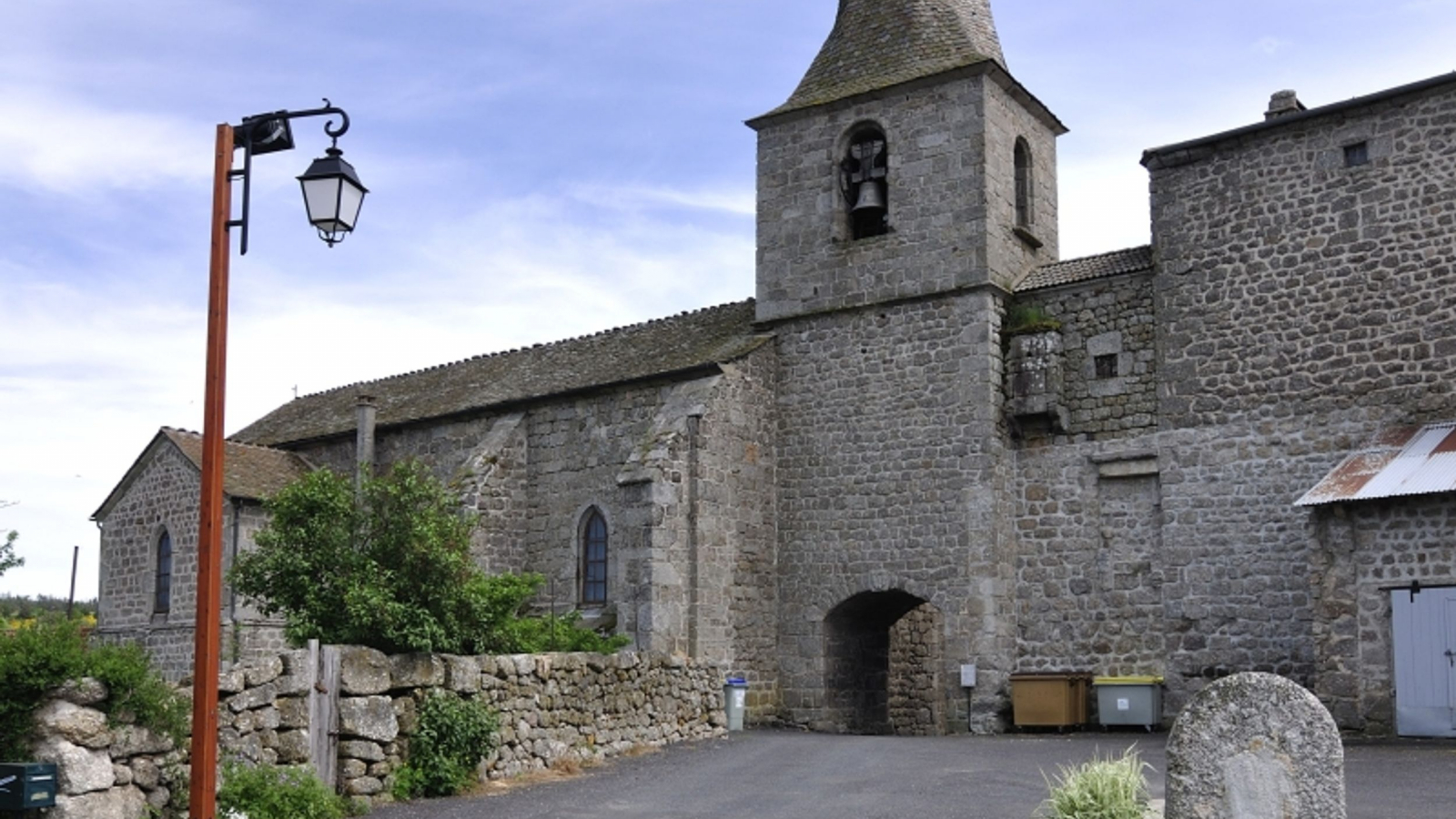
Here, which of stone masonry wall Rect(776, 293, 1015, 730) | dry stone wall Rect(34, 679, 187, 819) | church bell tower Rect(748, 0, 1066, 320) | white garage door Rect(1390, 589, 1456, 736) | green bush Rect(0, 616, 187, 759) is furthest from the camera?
church bell tower Rect(748, 0, 1066, 320)

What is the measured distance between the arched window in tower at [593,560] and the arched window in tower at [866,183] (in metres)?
6.44

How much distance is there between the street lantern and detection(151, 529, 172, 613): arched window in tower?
66.7ft

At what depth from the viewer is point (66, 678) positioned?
1125 centimetres

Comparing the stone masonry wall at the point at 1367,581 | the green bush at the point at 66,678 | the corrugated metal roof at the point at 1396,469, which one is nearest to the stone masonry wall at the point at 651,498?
the corrugated metal roof at the point at 1396,469

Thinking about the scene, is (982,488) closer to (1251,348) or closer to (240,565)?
(1251,348)

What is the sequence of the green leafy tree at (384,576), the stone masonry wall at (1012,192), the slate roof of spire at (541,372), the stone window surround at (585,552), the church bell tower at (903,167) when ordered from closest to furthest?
the green leafy tree at (384,576)
the stone masonry wall at (1012,192)
the church bell tower at (903,167)
the stone window surround at (585,552)
the slate roof of spire at (541,372)

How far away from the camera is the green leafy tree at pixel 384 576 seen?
1498cm

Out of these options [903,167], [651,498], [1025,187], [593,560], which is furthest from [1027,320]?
[593,560]

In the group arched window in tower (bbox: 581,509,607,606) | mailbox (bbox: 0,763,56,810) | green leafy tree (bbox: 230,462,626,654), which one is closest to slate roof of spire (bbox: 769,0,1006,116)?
arched window in tower (bbox: 581,509,607,606)

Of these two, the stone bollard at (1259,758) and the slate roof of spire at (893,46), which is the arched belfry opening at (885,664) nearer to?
the slate roof of spire at (893,46)

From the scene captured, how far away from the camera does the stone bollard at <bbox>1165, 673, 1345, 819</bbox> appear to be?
965 cm

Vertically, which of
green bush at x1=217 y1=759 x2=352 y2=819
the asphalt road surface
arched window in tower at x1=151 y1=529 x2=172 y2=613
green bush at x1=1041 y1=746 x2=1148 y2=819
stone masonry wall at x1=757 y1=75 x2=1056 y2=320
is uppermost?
stone masonry wall at x1=757 y1=75 x2=1056 y2=320

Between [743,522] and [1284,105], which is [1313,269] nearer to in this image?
[1284,105]

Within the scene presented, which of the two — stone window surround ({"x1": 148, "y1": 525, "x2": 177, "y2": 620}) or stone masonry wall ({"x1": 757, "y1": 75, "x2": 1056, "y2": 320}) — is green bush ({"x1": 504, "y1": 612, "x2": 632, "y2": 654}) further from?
stone window surround ({"x1": 148, "y1": 525, "x2": 177, "y2": 620})
